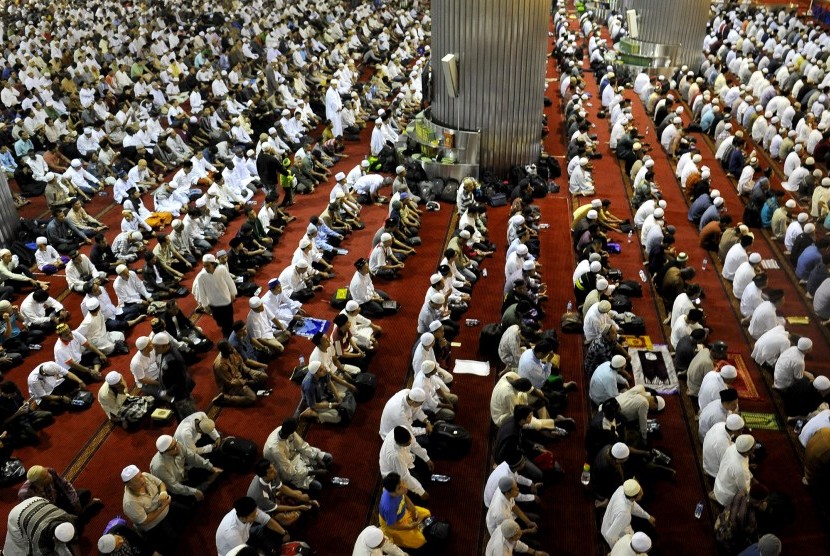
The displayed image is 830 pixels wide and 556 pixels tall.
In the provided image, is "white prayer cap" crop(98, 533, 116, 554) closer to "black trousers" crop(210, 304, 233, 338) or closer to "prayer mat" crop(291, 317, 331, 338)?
"black trousers" crop(210, 304, 233, 338)

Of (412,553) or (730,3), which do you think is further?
(730,3)

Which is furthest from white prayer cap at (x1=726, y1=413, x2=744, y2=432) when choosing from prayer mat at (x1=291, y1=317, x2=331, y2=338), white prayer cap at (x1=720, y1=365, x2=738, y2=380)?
prayer mat at (x1=291, y1=317, x2=331, y2=338)

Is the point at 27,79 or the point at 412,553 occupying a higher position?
the point at 27,79

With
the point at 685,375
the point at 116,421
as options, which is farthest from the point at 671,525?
the point at 116,421

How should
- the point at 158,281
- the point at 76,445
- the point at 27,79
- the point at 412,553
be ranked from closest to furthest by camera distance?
1. the point at 412,553
2. the point at 76,445
3. the point at 158,281
4. the point at 27,79

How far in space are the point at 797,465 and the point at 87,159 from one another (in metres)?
15.1

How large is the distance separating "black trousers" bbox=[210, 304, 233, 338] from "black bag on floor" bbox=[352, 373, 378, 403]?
2267mm

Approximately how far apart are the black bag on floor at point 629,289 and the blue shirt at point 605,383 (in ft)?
9.29

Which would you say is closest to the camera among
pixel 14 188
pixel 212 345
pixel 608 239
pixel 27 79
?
pixel 212 345

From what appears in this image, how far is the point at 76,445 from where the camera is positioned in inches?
309

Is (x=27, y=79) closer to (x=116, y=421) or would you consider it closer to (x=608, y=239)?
(x=116, y=421)

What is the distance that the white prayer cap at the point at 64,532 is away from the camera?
228 inches

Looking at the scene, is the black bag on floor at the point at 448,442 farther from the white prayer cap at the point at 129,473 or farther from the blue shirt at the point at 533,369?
the white prayer cap at the point at 129,473

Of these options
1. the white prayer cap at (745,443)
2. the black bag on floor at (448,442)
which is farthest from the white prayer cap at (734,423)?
the black bag on floor at (448,442)
